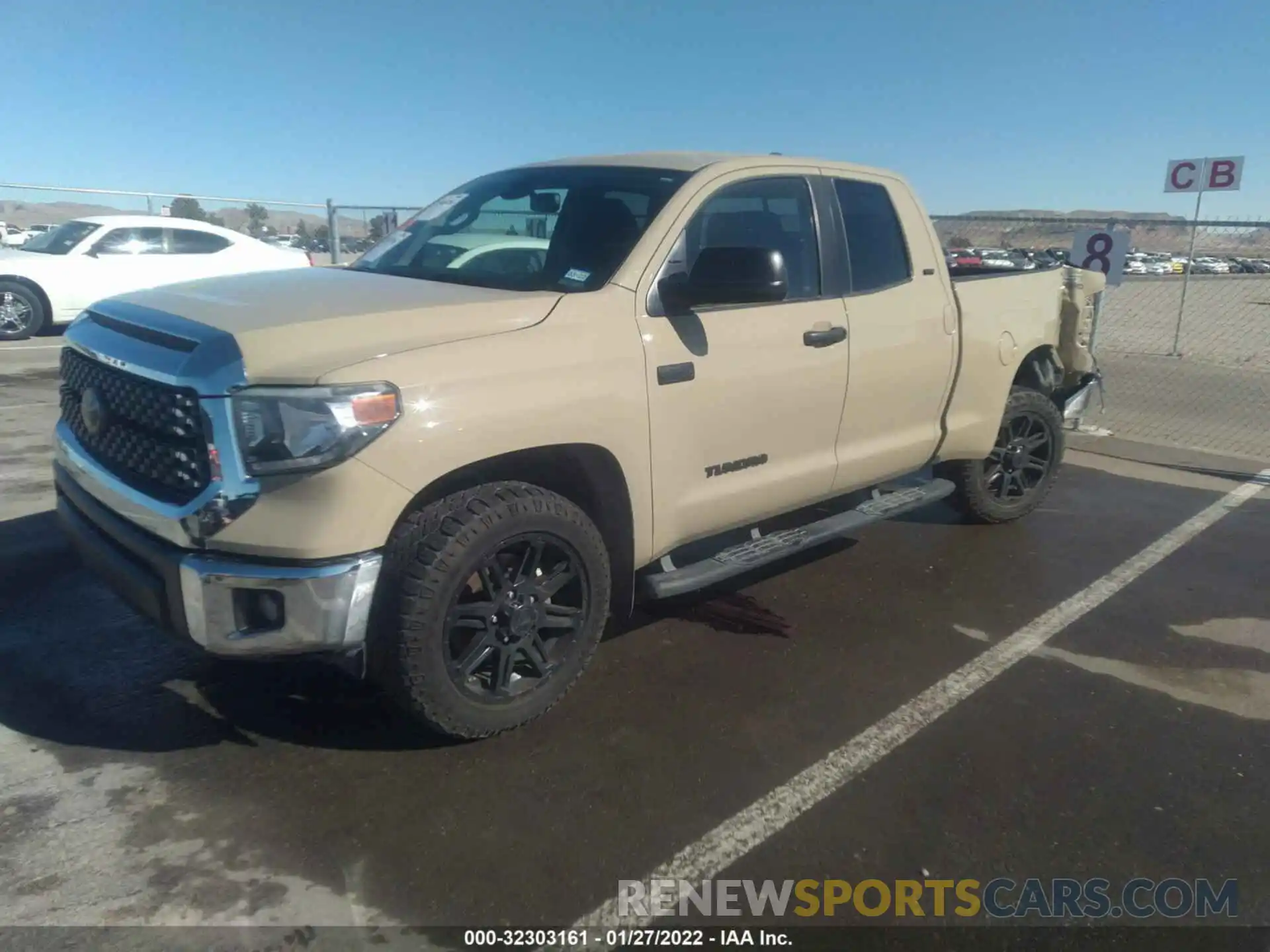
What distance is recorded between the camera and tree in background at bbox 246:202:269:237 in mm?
19234

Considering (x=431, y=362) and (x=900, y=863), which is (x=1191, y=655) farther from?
(x=431, y=362)

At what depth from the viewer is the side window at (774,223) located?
3.91 metres

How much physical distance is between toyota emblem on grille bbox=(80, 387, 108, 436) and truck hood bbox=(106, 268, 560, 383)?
12.9 inches

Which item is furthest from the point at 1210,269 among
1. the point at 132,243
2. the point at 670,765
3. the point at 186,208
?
the point at 670,765

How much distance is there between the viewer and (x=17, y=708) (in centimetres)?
336

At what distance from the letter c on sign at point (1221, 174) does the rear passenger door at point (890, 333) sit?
917 cm

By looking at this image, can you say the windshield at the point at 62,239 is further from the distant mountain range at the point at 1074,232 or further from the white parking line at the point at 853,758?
the white parking line at the point at 853,758

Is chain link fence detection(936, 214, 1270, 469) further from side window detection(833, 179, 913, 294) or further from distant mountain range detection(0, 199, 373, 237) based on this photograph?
distant mountain range detection(0, 199, 373, 237)

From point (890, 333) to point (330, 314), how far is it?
8.62 ft

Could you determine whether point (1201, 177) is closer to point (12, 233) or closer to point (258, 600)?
point (258, 600)

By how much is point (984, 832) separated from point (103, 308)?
11.4ft

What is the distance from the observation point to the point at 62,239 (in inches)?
504

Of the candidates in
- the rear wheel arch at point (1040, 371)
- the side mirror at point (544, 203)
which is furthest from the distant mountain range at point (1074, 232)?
the side mirror at point (544, 203)

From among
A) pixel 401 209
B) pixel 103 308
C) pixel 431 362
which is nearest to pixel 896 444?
pixel 431 362
